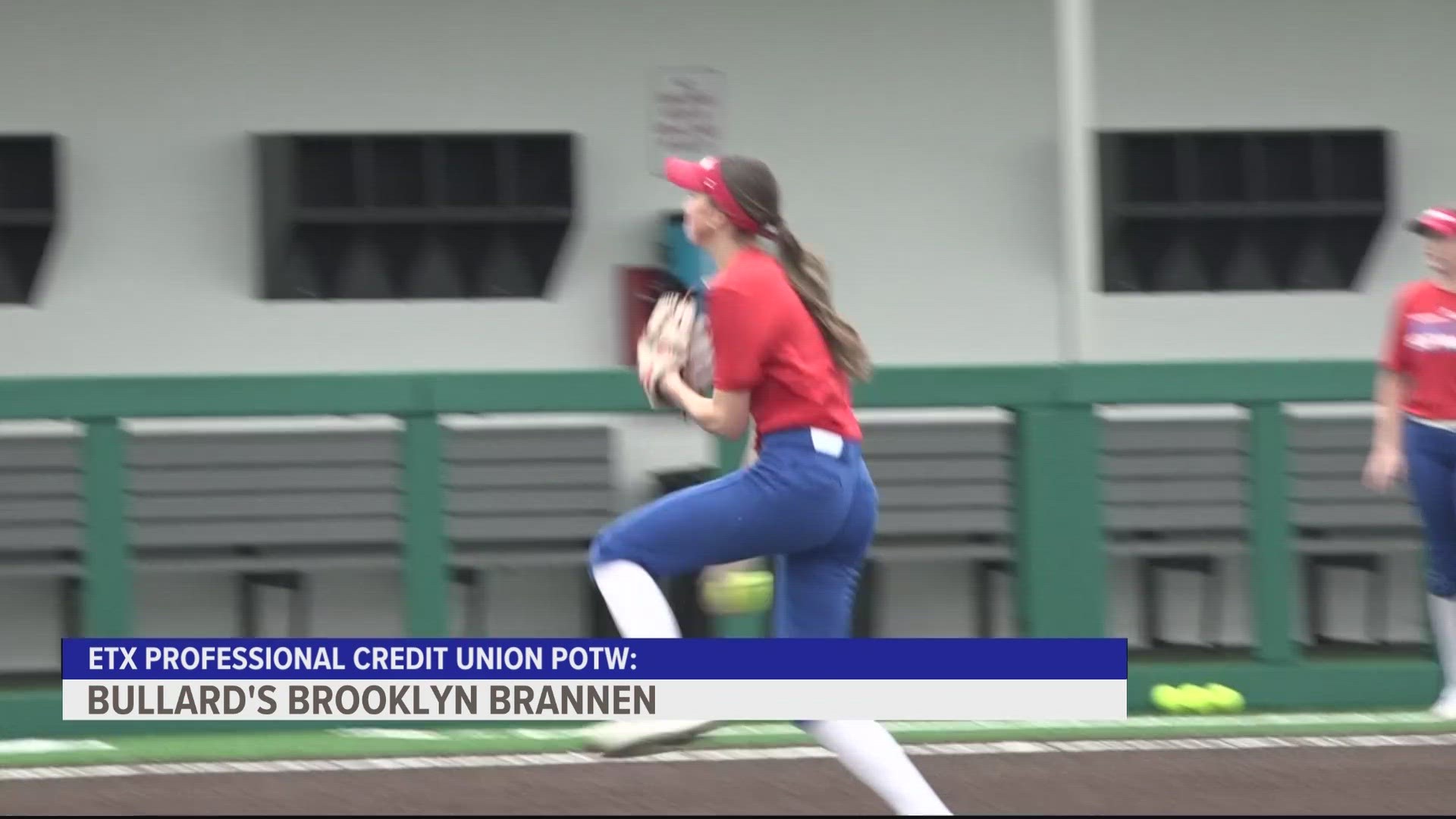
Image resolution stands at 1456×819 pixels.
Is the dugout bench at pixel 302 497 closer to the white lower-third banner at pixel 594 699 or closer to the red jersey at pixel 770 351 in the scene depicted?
the white lower-third banner at pixel 594 699

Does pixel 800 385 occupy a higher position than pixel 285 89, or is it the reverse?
pixel 285 89

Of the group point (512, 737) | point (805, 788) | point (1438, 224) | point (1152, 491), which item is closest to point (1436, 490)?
point (1438, 224)

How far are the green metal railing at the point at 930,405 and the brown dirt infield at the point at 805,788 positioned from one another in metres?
1.28

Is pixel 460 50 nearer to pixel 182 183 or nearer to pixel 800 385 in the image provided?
pixel 182 183

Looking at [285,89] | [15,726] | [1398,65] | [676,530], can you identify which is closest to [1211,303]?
[1398,65]

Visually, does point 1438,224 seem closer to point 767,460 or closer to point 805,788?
point 805,788

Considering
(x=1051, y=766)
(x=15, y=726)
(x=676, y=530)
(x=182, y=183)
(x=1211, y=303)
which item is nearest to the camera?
(x=676, y=530)

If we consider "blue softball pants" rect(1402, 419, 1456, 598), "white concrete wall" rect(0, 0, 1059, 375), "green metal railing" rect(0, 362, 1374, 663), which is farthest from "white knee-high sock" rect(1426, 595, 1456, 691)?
"white concrete wall" rect(0, 0, 1059, 375)

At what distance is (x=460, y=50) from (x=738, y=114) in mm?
1201

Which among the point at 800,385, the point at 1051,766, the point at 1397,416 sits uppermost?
the point at 1397,416

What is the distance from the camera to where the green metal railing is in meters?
8.89

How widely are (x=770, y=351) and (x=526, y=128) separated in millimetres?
5514

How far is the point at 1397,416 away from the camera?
8781 millimetres

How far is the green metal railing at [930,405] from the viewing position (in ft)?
29.2
